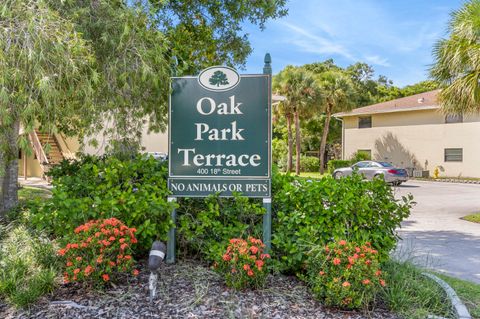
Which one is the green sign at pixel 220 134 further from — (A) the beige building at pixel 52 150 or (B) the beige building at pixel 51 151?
(B) the beige building at pixel 51 151

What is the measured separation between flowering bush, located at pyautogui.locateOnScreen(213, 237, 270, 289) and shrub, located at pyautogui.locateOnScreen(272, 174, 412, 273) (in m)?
0.43

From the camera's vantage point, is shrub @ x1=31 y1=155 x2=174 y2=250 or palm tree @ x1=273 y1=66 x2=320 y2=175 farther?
palm tree @ x1=273 y1=66 x2=320 y2=175

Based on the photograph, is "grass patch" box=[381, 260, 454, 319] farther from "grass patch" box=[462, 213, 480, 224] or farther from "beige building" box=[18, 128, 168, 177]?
"beige building" box=[18, 128, 168, 177]

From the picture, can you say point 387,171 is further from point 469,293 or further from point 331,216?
point 331,216

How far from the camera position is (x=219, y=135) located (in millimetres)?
4332

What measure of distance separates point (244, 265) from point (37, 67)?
8.37 feet

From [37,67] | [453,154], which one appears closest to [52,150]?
[37,67]

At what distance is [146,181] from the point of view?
4.34 metres

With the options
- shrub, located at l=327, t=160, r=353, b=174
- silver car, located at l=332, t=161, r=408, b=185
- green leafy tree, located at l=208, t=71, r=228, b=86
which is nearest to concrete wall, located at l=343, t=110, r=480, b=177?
shrub, located at l=327, t=160, r=353, b=174

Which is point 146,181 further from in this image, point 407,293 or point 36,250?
point 407,293

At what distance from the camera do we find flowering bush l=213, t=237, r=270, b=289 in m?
3.45

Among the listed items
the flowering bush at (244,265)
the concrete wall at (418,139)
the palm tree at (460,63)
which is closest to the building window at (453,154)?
the concrete wall at (418,139)

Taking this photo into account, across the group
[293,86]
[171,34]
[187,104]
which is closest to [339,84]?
[293,86]

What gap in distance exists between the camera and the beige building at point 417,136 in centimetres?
2356
